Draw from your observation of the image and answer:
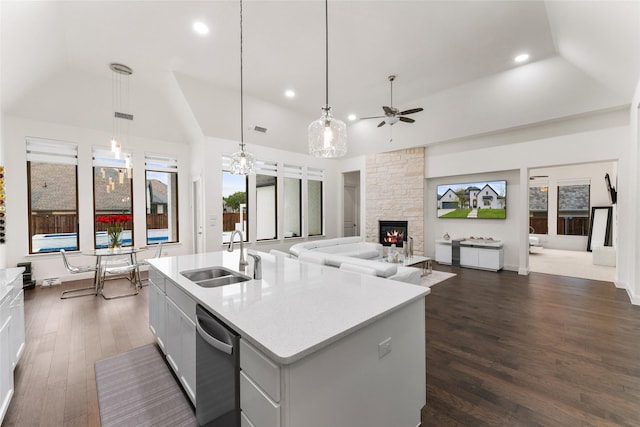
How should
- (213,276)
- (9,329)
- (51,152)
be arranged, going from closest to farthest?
(9,329) → (213,276) → (51,152)

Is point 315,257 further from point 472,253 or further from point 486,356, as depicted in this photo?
point 472,253

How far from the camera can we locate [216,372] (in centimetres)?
138

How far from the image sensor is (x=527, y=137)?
5.69m

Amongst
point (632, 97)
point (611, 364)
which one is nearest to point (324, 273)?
point (611, 364)

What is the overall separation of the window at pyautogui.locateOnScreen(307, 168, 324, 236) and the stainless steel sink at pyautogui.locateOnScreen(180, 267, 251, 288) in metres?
5.86

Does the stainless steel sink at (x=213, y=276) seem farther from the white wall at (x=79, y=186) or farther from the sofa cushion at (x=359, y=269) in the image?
the white wall at (x=79, y=186)

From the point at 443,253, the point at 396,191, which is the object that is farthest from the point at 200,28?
the point at 443,253

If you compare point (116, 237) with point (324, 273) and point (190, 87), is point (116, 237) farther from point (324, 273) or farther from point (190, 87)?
point (324, 273)

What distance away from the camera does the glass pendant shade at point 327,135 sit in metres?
2.51

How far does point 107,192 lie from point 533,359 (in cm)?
761

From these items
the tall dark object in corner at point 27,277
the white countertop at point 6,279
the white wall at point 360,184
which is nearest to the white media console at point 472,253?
the white wall at point 360,184

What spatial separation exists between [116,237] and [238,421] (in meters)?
4.92

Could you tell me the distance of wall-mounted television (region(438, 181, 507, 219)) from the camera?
6.28 meters

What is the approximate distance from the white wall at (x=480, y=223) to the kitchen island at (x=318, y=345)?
19.1 feet
